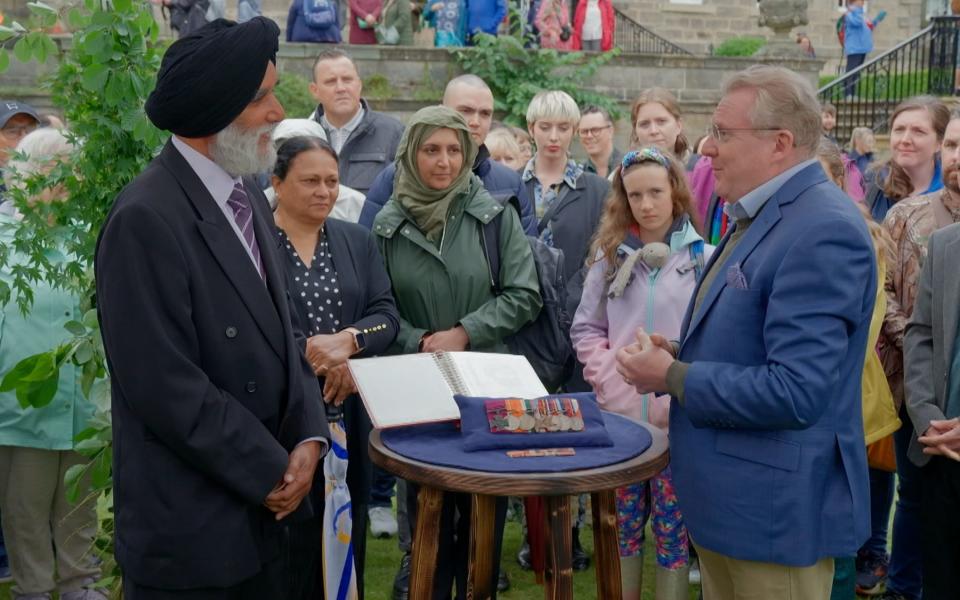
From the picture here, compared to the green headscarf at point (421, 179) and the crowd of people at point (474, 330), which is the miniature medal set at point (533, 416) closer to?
the crowd of people at point (474, 330)

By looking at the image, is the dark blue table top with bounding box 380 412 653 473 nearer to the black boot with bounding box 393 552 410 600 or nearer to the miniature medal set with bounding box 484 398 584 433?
the miniature medal set with bounding box 484 398 584 433

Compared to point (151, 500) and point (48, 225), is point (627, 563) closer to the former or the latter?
point (151, 500)

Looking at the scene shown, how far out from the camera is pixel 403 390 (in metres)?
3.51

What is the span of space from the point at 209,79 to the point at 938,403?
2.96m

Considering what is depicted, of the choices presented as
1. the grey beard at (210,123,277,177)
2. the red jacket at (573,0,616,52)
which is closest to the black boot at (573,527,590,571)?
the grey beard at (210,123,277,177)

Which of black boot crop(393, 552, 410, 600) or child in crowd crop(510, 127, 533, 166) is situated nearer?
black boot crop(393, 552, 410, 600)

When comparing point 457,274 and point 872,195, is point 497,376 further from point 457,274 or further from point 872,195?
point 872,195

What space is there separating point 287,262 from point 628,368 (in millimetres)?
1580

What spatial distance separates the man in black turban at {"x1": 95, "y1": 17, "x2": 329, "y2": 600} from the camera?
2633 mm

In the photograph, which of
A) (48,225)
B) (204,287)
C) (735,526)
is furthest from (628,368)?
(48,225)

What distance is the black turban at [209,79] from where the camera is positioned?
2730mm

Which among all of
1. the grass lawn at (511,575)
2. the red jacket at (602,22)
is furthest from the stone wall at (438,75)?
the grass lawn at (511,575)

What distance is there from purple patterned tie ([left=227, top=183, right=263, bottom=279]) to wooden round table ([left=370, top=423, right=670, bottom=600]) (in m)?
0.74

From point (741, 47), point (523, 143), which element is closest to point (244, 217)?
point (523, 143)
